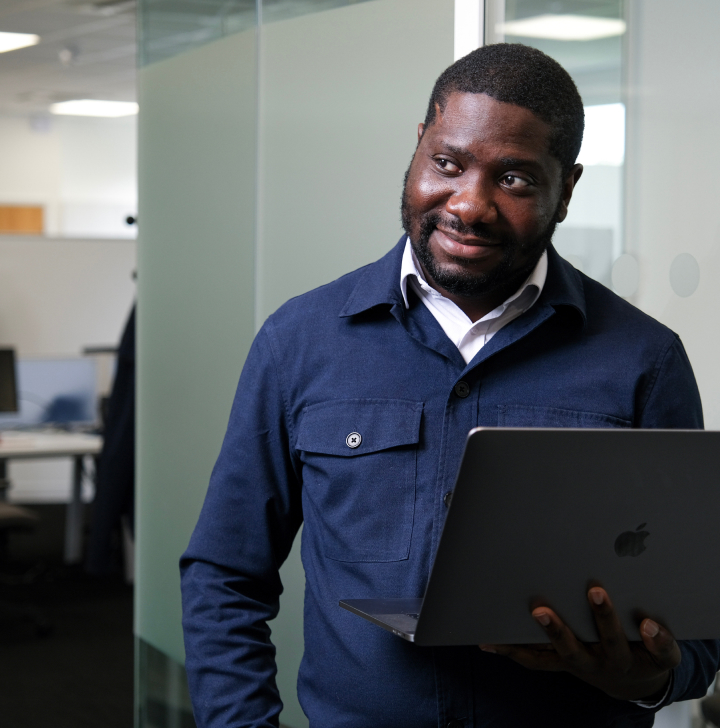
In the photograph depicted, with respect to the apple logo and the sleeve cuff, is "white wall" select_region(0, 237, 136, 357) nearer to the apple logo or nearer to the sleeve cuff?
the sleeve cuff

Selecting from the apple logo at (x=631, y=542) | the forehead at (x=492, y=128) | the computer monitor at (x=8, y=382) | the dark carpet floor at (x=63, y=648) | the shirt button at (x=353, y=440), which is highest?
the forehead at (x=492, y=128)

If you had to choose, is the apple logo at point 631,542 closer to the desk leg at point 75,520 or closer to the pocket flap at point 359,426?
the pocket flap at point 359,426

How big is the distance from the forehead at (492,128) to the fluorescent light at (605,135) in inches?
22.2

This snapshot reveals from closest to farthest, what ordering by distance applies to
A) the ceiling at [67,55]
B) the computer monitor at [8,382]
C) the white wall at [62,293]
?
the computer monitor at [8,382] < the ceiling at [67,55] < the white wall at [62,293]

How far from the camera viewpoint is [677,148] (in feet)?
4.95

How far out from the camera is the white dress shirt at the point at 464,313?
1119mm

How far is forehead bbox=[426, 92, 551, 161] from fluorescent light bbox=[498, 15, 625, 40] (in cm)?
65

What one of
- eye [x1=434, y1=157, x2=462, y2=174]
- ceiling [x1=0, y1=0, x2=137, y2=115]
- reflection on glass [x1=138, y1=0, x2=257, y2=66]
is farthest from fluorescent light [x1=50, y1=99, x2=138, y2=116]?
eye [x1=434, y1=157, x2=462, y2=174]

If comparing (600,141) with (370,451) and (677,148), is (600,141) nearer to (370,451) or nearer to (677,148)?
(677,148)

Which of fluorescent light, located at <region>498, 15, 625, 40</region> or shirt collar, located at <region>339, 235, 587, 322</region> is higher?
fluorescent light, located at <region>498, 15, 625, 40</region>

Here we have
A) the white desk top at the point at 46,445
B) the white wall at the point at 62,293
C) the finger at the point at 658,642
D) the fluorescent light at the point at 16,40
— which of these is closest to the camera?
the finger at the point at 658,642

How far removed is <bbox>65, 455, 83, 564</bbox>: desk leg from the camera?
544 cm

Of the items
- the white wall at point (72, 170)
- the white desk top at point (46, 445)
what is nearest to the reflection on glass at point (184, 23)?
the white desk top at point (46, 445)

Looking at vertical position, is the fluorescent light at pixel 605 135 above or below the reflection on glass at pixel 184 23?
below
